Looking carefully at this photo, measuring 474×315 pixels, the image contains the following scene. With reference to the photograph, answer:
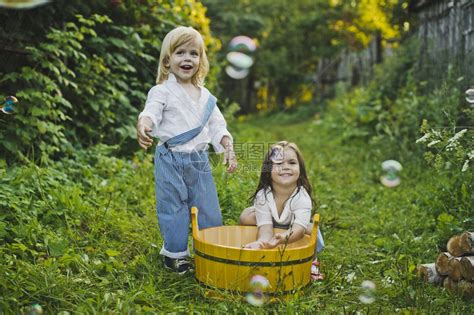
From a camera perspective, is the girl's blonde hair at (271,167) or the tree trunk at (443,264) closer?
the tree trunk at (443,264)

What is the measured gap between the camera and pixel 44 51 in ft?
Answer: 14.1

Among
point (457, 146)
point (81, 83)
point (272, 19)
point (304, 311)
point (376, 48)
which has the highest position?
point (272, 19)

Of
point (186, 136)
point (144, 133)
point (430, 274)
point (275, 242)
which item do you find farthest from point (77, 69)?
point (430, 274)

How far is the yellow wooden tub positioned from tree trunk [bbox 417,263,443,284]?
660 mm

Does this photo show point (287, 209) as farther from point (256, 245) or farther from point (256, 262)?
point (256, 262)

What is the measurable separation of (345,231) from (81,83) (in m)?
2.47

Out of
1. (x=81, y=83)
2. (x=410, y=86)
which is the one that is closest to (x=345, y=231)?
Result: (x=81, y=83)

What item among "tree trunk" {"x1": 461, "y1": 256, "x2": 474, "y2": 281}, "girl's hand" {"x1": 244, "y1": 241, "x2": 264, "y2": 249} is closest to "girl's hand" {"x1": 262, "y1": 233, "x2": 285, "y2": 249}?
"girl's hand" {"x1": 244, "y1": 241, "x2": 264, "y2": 249}

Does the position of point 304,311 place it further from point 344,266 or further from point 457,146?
point 457,146

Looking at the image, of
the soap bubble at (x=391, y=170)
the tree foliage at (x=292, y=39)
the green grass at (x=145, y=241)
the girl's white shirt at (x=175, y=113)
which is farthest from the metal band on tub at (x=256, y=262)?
the tree foliage at (x=292, y=39)

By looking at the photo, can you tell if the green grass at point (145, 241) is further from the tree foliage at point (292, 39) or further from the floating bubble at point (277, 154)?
the tree foliage at point (292, 39)

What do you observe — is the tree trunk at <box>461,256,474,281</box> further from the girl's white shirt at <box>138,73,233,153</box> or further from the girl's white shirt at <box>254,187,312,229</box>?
the girl's white shirt at <box>138,73,233,153</box>

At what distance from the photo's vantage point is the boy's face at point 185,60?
2.88m

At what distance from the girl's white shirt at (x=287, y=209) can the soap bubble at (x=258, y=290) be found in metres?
0.50
